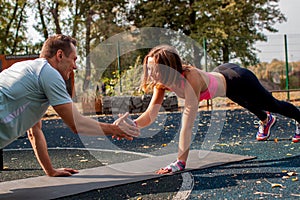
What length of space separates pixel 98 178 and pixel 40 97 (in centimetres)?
101

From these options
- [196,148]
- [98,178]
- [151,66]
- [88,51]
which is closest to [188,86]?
[151,66]

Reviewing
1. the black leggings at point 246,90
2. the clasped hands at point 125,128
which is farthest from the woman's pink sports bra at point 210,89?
the clasped hands at point 125,128

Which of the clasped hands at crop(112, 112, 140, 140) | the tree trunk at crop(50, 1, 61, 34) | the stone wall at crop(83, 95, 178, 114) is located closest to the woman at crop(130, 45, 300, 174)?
the clasped hands at crop(112, 112, 140, 140)

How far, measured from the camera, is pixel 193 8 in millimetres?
19875

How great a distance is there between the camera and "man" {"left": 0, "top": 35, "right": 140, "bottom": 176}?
2562 millimetres

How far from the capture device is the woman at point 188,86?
346 cm

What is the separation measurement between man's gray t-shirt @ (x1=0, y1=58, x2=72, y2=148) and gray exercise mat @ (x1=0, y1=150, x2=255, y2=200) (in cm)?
55

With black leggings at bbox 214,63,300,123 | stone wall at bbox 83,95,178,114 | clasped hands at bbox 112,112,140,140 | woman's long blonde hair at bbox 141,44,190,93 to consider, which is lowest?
stone wall at bbox 83,95,178,114

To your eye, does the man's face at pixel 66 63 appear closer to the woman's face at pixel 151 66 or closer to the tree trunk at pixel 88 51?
the woman's face at pixel 151 66

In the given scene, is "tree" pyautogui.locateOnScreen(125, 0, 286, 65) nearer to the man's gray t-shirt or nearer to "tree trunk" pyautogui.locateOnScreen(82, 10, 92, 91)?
"tree trunk" pyautogui.locateOnScreen(82, 10, 92, 91)

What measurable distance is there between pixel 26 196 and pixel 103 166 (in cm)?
108

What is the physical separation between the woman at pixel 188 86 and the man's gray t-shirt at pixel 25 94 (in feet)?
3.60

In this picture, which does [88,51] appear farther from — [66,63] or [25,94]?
[25,94]

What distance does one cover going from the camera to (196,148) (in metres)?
4.82
